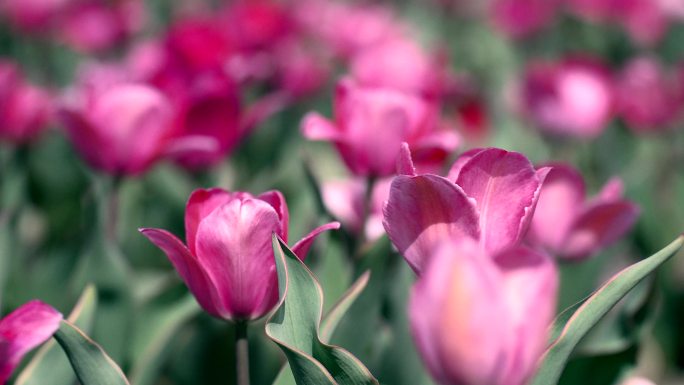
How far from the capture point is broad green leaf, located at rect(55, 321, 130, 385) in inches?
25.2

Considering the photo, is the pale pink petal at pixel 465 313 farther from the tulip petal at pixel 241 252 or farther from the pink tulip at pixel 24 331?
the pink tulip at pixel 24 331

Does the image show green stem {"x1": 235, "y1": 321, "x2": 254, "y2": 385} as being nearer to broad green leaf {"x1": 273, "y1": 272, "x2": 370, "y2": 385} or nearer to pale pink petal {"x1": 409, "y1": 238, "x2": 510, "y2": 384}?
broad green leaf {"x1": 273, "y1": 272, "x2": 370, "y2": 385}

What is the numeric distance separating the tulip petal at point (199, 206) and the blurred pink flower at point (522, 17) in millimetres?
2110

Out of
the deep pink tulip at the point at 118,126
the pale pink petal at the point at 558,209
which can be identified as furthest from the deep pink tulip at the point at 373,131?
the deep pink tulip at the point at 118,126

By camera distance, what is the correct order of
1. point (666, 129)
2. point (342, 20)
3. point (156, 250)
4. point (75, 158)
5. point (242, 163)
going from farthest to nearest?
1. point (342, 20)
2. point (666, 129)
3. point (242, 163)
4. point (75, 158)
5. point (156, 250)

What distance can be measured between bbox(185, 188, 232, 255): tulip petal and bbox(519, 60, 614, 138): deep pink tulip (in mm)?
1086

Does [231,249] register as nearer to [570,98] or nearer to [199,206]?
[199,206]

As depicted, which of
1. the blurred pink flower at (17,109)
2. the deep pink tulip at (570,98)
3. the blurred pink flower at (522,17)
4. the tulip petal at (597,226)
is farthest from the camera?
the blurred pink flower at (522,17)

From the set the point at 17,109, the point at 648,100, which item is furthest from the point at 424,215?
the point at 648,100

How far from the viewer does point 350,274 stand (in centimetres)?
94

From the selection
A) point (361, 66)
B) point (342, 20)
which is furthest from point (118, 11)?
point (361, 66)

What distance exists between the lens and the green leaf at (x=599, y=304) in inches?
23.7

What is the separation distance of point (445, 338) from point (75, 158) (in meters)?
1.05

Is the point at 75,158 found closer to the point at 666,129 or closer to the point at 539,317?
the point at 539,317
